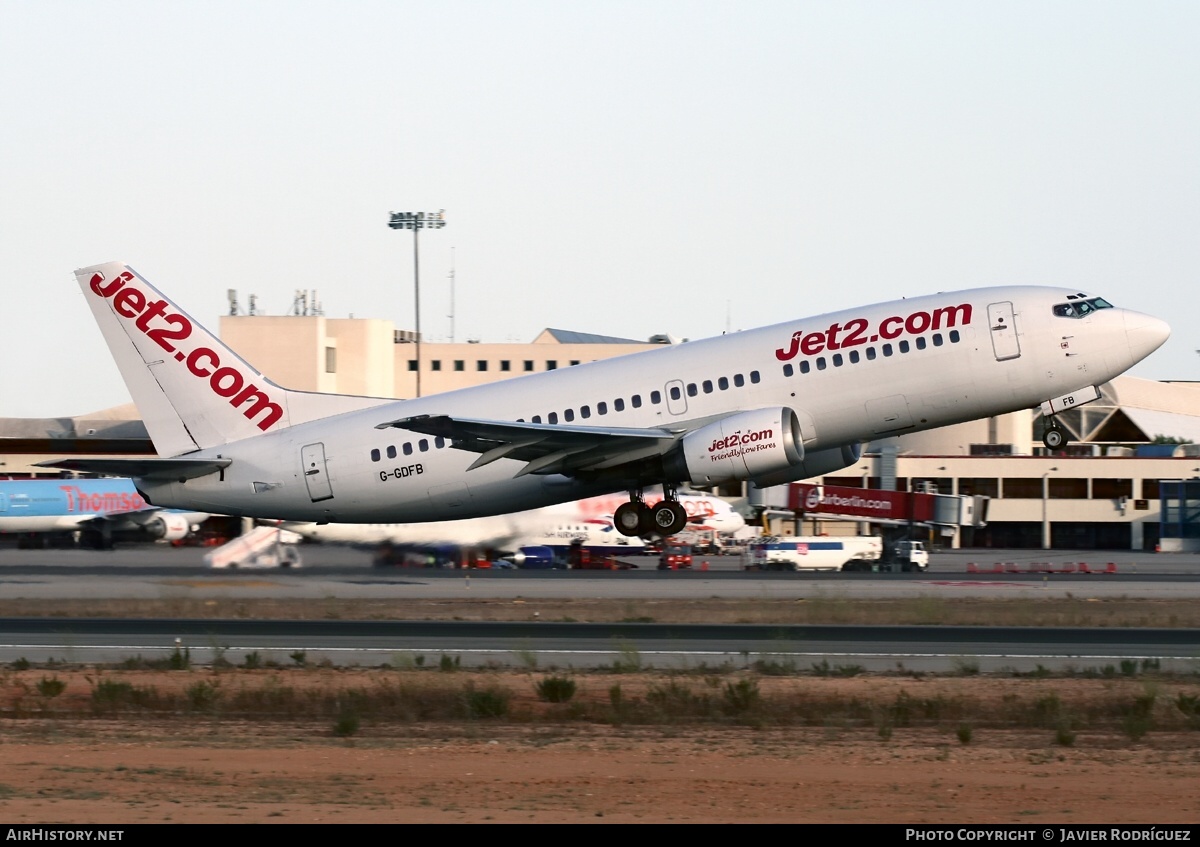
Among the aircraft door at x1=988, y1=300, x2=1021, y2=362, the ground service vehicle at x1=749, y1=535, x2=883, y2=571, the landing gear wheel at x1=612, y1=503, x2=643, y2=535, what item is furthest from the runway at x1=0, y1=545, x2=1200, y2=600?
the aircraft door at x1=988, y1=300, x2=1021, y2=362

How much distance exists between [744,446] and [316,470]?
11334mm

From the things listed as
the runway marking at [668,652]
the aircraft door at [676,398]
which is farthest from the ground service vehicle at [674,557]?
the runway marking at [668,652]

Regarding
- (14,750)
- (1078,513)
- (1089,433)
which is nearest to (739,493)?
(1078,513)

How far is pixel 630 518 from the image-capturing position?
35.3 meters

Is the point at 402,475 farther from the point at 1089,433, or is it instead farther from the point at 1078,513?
the point at 1089,433

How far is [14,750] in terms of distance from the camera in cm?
2064

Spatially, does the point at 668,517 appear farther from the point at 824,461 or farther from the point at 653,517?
the point at 824,461

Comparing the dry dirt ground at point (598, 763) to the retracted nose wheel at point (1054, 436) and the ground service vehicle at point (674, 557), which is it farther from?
the ground service vehicle at point (674, 557)

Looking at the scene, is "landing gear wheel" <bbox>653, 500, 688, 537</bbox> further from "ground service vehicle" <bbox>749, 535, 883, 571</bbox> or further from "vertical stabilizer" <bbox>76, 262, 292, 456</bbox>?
"ground service vehicle" <bbox>749, 535, 883, 571</bbox>

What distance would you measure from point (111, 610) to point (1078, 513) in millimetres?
70458

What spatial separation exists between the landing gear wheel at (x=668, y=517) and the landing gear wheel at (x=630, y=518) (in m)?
0.46

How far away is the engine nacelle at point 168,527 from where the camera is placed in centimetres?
7331

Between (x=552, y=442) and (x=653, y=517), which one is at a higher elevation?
(x=552, y=442)

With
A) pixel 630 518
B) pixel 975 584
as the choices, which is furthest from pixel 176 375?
pixel 975 584
